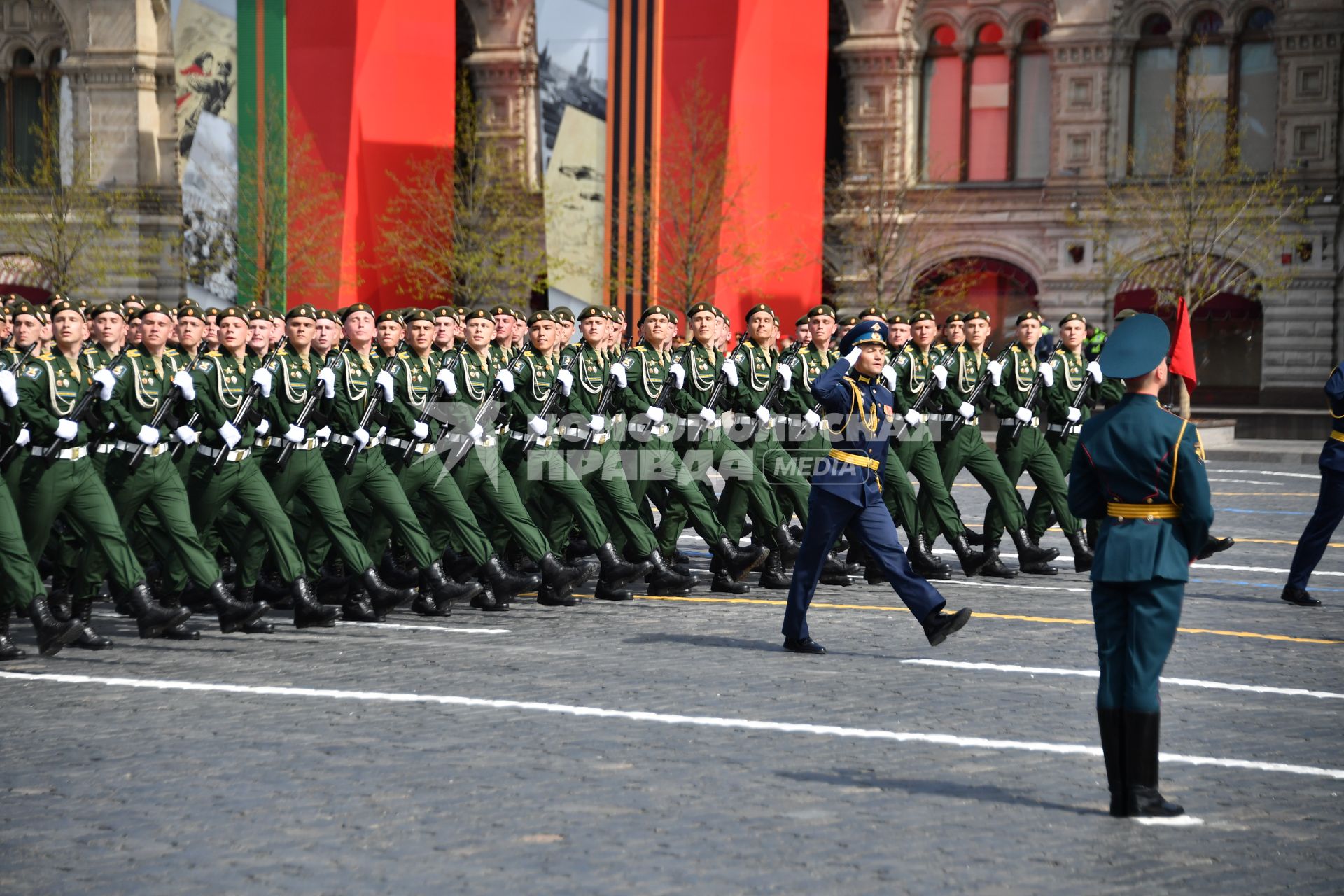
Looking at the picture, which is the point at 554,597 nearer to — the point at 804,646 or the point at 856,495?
the point at 804,646

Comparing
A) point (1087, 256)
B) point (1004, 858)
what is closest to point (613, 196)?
point (1087, 256)

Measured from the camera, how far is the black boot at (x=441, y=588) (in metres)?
11.2

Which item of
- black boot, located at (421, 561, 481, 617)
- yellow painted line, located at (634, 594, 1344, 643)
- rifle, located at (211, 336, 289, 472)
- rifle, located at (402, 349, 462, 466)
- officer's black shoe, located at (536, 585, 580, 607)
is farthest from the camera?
officer's black shoe, located at (536, 585, 580, 607)

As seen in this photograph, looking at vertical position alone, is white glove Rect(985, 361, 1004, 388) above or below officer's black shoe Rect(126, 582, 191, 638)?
above

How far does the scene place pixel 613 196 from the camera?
3453cm

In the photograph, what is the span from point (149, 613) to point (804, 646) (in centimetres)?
367

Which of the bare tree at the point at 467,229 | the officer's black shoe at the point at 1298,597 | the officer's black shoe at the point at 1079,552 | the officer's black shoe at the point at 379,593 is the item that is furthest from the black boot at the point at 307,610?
the bare tree at the point at 467,229

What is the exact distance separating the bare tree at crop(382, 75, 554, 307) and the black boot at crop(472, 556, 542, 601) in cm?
2496

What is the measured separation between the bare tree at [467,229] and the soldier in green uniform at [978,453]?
23596 mm

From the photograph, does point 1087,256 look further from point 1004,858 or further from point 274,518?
point 1004,858

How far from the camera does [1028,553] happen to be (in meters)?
13.3

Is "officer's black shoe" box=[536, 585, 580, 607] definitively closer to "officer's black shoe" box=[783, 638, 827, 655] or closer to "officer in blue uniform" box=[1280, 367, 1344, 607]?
"officer's black shoe" box=[783, 638, 827, 655]

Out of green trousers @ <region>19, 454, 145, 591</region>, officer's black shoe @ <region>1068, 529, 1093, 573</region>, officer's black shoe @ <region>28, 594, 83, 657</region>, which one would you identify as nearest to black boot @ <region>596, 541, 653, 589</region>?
green trousers @ <region>19, 454, 145, 591</region>

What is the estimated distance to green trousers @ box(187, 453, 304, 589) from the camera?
414 inches
